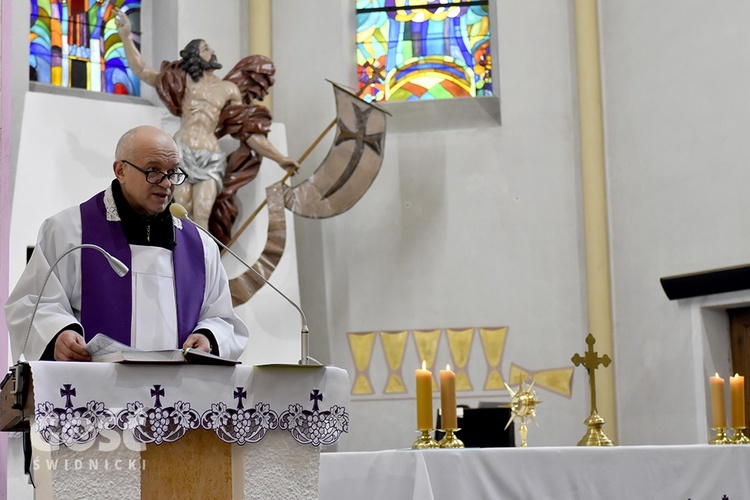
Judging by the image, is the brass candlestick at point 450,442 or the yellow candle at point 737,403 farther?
the yellow candle at point 737,403

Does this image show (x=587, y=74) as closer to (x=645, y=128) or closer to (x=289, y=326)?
(x=645, y=128)

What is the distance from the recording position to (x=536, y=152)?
28.1 ft

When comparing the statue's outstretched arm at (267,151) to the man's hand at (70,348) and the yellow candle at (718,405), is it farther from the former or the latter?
the man's hand at (70,348)

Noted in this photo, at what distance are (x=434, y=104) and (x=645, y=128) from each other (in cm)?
168

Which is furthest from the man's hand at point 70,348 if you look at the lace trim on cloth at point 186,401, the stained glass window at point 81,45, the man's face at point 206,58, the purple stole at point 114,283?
the stained glass window at point 81,45

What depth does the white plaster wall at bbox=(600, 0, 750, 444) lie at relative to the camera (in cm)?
759

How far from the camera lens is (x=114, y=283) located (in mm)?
3510

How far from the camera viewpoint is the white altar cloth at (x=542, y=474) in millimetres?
4188

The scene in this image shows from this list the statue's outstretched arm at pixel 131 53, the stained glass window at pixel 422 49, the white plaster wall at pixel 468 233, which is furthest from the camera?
the stained glass window at pixel 422 49

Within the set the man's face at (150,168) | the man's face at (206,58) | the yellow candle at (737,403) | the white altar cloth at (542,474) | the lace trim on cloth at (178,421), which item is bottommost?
the white altar cloth at (542,474)

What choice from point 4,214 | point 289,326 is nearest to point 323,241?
point 289,326

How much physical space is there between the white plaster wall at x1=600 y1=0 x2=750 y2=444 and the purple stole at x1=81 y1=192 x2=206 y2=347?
481 centimetres

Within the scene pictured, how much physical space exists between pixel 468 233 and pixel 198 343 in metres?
5.40

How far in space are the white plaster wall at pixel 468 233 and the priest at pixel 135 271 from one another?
4771mm
